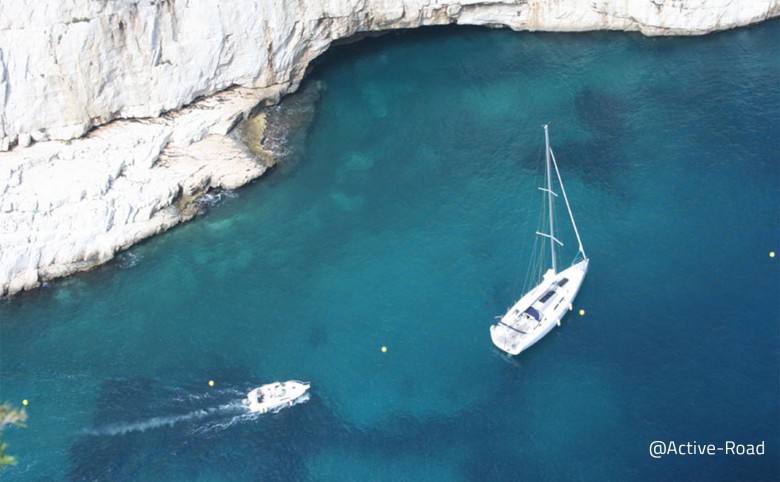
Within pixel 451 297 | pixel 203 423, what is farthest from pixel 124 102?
pixel 451 297

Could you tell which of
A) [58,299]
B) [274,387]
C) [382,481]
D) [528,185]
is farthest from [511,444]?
[58,299]

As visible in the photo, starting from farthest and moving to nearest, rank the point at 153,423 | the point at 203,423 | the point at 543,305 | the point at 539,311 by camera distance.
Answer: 1. the point at 543,305
2. the point at 539,311
3. the point at 153,423
4. the point at 203,423

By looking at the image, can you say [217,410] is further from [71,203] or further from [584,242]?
[584,242]

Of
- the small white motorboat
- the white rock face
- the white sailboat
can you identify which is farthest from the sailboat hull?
the white rock face

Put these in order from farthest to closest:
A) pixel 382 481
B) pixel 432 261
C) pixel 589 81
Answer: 1. pixel 589 81
2. pixel 432 261
3. pixel 382 481

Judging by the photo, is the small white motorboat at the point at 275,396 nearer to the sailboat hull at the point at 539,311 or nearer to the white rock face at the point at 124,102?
the sailboat hull at the point at 539,311

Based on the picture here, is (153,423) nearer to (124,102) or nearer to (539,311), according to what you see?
(124,102)

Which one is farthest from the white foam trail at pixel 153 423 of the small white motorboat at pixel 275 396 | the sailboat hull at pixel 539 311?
the sailboat hull at pixel 539 311
